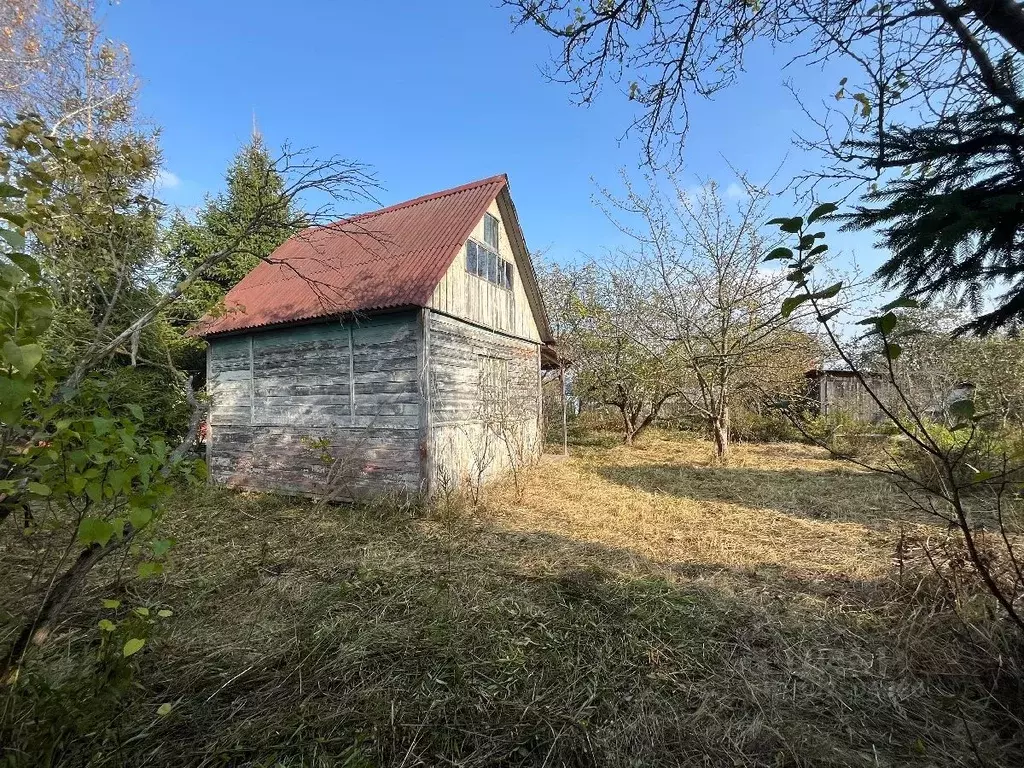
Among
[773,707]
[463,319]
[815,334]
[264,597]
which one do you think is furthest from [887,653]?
[815,334]

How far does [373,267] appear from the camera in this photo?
7797mm

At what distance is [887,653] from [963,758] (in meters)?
0.84

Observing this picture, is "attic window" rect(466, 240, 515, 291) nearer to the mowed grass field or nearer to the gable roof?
the gable roof

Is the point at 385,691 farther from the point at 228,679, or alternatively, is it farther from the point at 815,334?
the point at 815,334

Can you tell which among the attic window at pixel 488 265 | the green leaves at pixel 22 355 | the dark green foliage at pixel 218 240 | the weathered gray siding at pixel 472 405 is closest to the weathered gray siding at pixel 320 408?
the weathered gray siding at pixel 472 405

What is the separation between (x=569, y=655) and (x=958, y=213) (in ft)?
10.6

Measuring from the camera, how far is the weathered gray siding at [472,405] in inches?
279

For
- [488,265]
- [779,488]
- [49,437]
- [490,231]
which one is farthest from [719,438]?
[49,437]

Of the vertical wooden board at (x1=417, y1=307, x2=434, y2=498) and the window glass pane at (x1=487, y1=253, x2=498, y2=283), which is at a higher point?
the window glass pane at (x1=487, y1=253, x2=498, y2=283)

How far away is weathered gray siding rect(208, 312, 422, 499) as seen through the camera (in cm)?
685

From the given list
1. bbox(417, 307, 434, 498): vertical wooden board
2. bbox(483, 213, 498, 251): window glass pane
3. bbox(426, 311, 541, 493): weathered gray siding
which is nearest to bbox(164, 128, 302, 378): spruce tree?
bbox(483, 213, 498, 251): window glass pane

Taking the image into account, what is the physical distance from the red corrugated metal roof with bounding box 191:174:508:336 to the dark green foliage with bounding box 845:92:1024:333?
5261mm

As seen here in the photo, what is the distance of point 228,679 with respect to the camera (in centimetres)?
265

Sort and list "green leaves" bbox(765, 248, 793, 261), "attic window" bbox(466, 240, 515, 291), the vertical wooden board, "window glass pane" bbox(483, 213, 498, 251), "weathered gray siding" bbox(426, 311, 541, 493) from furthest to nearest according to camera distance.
Answer: "window glass pane" bbox(483, 213, 498, 251) < "attic window" bbox(466, 240, 515, 291) < "weathered gray siding" bbox(426, 311, 541, 493) < the vertical wooden board < "green leaves" bbox(765, 248, 793, 261)
